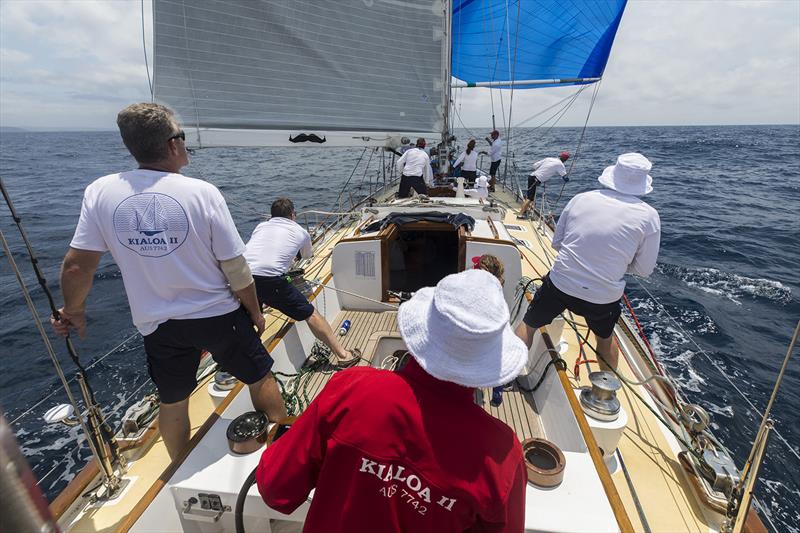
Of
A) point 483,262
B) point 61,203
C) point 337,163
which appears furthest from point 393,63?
point 337,163

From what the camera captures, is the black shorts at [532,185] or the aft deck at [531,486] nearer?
the aft deck at [531,486]

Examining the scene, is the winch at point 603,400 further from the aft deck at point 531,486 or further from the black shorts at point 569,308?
the black shorts at point 569,308

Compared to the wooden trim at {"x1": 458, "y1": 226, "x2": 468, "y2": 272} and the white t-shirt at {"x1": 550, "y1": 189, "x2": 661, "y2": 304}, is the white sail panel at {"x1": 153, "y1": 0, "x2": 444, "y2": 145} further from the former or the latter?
the white t-shirt at {"x1": 550, "y1": 189, "x2": 661, "y2": 304}

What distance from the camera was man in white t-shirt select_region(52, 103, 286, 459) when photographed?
161cm

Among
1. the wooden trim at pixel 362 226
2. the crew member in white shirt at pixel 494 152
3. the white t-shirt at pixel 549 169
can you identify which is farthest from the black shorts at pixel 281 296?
the crew member in white shirt at pixel 494 152

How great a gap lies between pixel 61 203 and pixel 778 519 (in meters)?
20.3

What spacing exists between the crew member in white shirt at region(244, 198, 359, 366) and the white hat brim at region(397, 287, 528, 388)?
2210mm

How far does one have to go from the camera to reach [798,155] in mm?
28406

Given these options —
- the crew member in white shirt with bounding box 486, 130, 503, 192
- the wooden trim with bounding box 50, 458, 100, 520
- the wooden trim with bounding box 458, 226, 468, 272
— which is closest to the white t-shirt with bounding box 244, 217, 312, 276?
the wooden trim with bounding box 50, 458, 100, 520

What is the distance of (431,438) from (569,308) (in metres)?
2.33

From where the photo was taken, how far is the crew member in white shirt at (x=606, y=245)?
2562 millimetres

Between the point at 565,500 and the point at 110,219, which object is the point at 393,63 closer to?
the point at 110,219

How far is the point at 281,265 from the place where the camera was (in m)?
3.11

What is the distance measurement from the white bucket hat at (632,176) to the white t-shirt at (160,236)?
2.32 m
